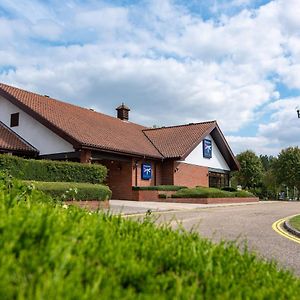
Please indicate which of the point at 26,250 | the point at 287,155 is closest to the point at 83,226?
the point at 26,250

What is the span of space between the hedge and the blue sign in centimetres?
711

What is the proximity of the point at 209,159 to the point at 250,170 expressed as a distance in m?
22.2

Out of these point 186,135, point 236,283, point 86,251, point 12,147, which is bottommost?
point 236,283

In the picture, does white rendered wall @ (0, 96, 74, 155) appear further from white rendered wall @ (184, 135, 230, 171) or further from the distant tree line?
the distant tree line

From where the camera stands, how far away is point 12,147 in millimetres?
24016

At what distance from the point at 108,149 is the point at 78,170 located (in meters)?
4.31

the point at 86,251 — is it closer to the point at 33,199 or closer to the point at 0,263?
the point at 0,263

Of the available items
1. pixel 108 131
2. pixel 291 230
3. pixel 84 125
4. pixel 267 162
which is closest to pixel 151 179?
pixel 108 131

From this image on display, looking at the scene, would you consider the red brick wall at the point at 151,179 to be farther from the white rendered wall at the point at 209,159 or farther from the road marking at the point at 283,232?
the road marking at the point at 283,232

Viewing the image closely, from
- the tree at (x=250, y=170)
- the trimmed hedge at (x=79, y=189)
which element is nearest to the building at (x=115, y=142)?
the trimmed hedge at (x=79, y=189)

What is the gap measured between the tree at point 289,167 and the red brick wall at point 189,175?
20.9m

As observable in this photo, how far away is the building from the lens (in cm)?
2505

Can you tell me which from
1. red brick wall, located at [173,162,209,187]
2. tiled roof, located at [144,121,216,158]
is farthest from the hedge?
tiled roof, located at [144,121,216,158]

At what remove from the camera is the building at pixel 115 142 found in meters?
25.0
